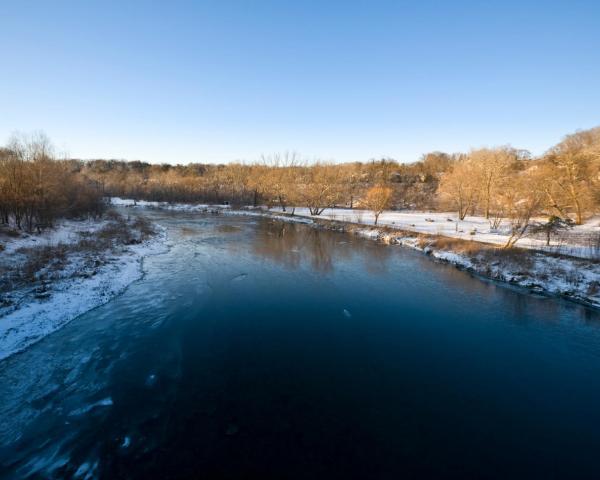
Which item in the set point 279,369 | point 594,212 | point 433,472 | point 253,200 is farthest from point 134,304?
point 253,200

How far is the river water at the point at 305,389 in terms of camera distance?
5547mm

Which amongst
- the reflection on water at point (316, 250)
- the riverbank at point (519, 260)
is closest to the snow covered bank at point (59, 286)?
the reflection on water at point (316, 250)

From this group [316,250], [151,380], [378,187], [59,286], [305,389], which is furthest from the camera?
[378,187]

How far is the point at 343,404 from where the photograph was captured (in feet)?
23.1

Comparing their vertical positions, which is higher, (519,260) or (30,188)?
(30,188)

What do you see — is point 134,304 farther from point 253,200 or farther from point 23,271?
point 253,200

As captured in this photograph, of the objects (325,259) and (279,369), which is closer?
(279,369)

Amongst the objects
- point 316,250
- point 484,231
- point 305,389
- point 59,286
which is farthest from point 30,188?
point 484,231

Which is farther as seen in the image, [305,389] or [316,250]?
[316,250]

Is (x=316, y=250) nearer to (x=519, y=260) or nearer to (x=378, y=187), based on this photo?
(x=519, y=260)

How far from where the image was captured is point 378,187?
42250 millimetres

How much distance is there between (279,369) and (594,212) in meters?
37.2

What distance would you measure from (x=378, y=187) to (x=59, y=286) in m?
37.7

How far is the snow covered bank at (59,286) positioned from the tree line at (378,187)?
517 cm
